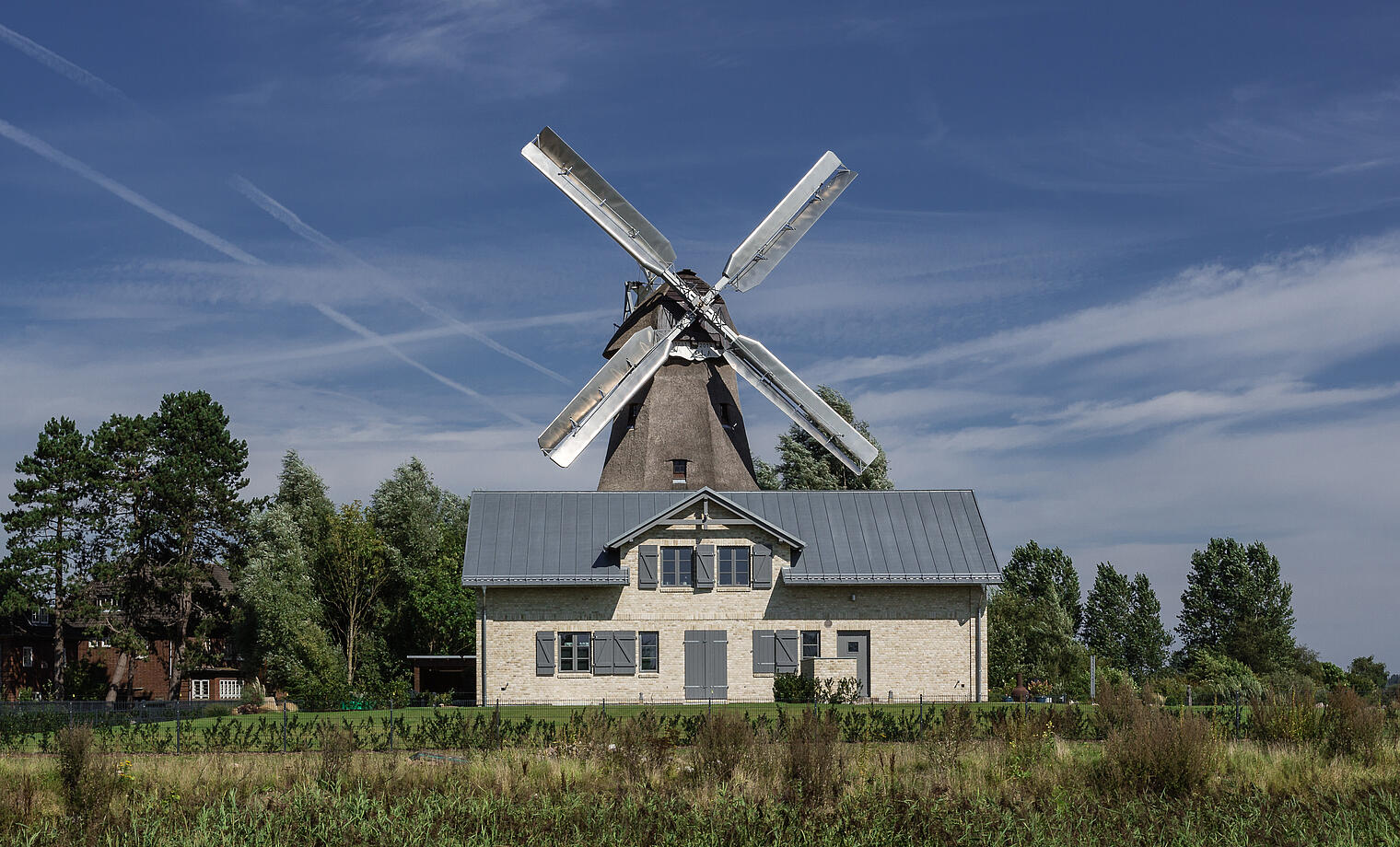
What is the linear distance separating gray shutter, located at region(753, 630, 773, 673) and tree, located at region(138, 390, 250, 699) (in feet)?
89.6

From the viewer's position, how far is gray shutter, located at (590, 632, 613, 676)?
34.3m

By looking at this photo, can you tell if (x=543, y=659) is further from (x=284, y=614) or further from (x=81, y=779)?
(x=81, y=779)

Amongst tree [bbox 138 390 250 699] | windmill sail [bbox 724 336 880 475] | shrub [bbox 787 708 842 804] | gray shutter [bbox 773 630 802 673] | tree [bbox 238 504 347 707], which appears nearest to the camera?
shrub [bbox 787 708 842 804]

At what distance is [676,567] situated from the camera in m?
34.8

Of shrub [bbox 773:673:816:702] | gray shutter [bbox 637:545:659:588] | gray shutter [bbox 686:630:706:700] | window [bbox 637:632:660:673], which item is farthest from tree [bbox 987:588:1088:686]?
gray shutter [bbox 637:545:659:588]

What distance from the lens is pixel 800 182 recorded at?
3934cm

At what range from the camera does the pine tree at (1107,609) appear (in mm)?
68938

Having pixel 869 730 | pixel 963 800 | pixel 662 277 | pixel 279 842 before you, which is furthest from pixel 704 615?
pixel 279 842

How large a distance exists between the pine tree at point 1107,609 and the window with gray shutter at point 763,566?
3919 cm

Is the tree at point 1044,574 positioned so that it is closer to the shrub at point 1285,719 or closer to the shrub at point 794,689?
the shrub at point 794,689

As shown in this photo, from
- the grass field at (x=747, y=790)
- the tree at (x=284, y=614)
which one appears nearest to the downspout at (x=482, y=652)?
the tree at (x=284, y=614)

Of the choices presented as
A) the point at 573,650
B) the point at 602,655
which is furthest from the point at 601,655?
the point at 573,650

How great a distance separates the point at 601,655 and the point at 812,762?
1853 cm

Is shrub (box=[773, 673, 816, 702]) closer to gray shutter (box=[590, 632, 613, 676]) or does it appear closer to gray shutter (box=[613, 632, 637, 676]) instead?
gray shutter (box=[613, 632, 637, 676])
